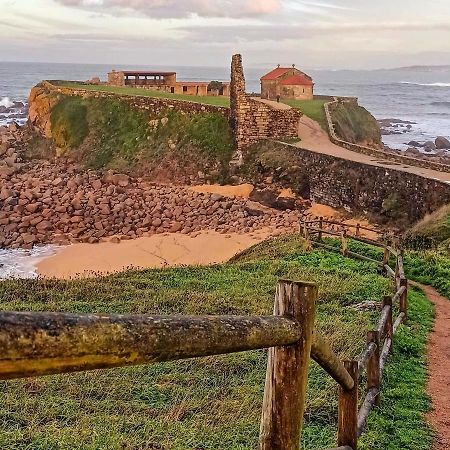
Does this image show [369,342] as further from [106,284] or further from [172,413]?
[106,284]

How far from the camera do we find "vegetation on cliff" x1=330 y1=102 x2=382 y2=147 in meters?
41.7

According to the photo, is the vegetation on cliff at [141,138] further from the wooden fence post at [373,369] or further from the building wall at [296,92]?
the wooden fence post at [373,369]

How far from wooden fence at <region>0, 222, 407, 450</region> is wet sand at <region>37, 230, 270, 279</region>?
19411mm

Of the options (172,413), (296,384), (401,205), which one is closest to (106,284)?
(172,413)

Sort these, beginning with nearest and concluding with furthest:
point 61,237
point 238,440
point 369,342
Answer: point 238,440
point 369,342
point 61,237

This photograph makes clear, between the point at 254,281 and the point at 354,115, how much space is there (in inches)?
1445

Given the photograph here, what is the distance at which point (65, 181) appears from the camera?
34406 mm

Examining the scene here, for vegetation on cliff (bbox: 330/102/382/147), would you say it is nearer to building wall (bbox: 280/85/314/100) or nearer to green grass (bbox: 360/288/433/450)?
building wall (bbox: 280/85/314/100)

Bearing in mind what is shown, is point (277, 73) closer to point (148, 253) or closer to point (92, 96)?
point (92, 96)

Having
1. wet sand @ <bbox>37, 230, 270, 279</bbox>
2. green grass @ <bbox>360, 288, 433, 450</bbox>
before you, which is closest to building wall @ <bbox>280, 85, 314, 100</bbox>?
wet sand @ <bbox>37, 230, 270, 279</bbox>

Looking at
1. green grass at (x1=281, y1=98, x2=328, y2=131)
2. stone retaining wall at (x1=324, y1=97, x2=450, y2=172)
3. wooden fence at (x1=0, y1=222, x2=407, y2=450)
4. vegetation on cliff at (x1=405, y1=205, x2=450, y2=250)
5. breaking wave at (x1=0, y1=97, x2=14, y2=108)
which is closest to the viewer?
wooden fence at (x1=0, y1=222, x2=407, y2=450)

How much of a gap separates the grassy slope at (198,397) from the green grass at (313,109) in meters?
29.0

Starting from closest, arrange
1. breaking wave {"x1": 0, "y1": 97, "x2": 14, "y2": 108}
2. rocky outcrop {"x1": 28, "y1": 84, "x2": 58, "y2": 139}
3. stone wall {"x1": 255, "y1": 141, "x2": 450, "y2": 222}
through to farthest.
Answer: stone wall {"x1": 255, "y1": 141, "x2": 450, "y2": 222} < rocky outcrop {"x1": 28, "y1": 84, "x2": 58, "y2": 139} < breaking wave {"x1": 0, "y1": 97, "x2": 14, "y2": 108}

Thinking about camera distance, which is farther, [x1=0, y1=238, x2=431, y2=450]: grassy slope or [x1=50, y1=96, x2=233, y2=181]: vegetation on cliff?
[x1=50, y1=96, x2=233, y2=181]: vegetation on cliff
